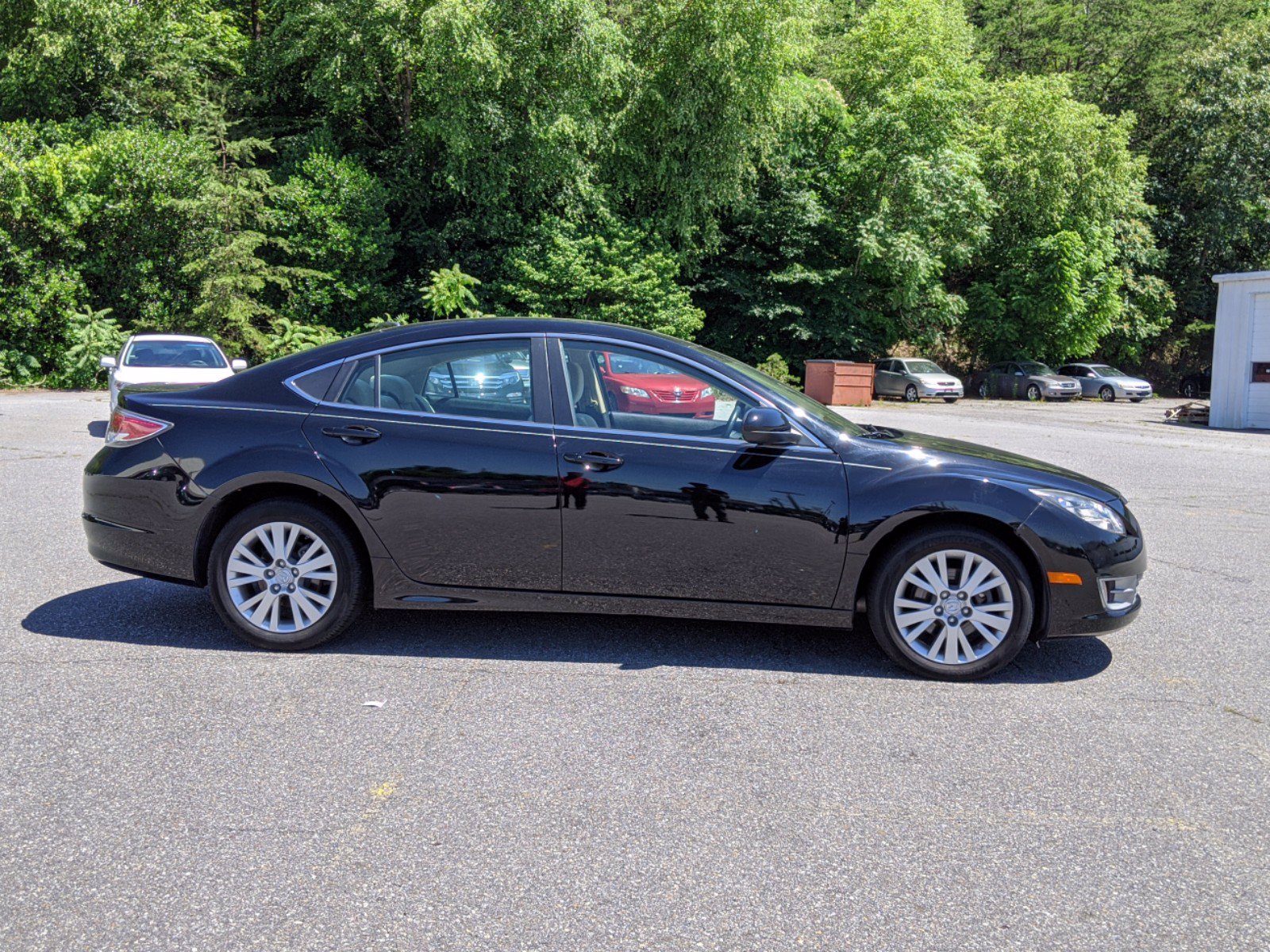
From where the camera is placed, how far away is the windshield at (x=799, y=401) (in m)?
4.99

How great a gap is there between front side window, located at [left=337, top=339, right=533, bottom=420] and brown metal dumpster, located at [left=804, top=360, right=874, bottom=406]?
994 inches

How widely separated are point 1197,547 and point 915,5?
31.3 meters

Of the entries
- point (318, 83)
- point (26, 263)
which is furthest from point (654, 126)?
point (26, 263)

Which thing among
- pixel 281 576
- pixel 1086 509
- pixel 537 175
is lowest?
pixel 281 576

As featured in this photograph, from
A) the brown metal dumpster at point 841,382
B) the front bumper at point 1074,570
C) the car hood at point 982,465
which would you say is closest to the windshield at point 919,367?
the brown metal dumpster at point 841,382

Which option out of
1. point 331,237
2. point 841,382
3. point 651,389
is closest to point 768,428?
point 651,389

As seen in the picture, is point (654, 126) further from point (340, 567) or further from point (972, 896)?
point (972, 896)

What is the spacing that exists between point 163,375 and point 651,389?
41.6 ft

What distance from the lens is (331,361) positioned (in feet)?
16.9

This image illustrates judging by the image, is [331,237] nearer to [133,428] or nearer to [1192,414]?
[1192,414]

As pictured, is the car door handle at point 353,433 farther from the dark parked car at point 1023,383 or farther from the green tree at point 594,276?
the dark parked car at point 1023,383

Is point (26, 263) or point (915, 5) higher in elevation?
point (915, 5)

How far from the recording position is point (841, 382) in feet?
98.7

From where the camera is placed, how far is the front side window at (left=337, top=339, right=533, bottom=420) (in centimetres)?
503
